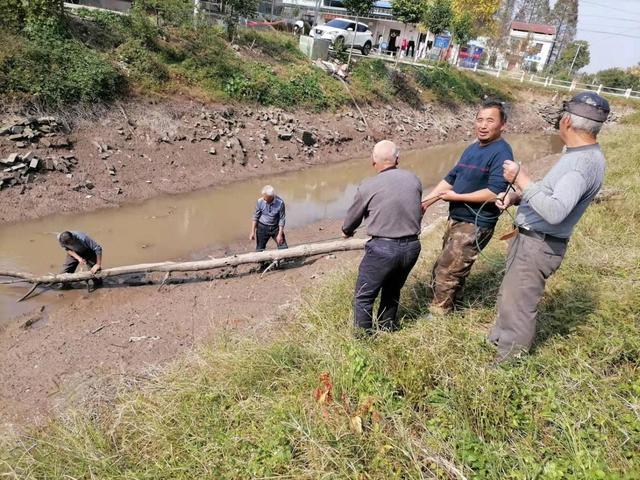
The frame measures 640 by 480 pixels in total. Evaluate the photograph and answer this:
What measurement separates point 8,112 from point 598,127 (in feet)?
36.8

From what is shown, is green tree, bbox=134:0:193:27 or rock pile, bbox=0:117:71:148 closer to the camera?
rock pile, bbox=0:117:71:148

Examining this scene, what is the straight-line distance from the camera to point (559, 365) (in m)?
2.99

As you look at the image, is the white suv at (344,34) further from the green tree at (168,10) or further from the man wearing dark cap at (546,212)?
the man wearing dark cap at (546,212)

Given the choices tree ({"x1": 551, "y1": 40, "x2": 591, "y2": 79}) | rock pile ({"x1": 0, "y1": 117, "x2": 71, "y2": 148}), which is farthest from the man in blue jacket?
tree ({"x1": 551, "y1": 40, "x2": 591, "y2": 79})

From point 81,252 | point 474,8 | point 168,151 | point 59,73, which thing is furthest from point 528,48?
point 81,252

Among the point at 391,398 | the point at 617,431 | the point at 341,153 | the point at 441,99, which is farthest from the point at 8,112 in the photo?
the point at 441,99

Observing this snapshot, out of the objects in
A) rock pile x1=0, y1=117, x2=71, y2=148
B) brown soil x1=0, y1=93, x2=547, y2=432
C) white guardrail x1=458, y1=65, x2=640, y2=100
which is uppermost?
white guardrail x1=458, y1=65, x2=640, y2=100

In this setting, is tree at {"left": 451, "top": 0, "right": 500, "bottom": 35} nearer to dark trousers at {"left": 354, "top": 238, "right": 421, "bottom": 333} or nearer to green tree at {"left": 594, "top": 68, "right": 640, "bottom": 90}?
green tree at {"left": 594, "top": 68, "right": 640, "bottom": 90}

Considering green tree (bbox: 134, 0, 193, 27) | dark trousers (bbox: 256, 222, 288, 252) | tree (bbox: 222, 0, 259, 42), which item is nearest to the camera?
dark trousers (bbox: 256, 222, 288, 252)

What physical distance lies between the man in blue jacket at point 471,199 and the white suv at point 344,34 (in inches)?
695

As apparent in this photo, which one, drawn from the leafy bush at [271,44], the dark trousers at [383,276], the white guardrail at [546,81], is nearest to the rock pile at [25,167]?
the dark trousers at [383,276]

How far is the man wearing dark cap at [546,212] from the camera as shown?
8.00 ft

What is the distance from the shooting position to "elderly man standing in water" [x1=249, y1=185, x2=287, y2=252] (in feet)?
22.9

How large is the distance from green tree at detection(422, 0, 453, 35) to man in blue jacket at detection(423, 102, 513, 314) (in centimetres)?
2266
